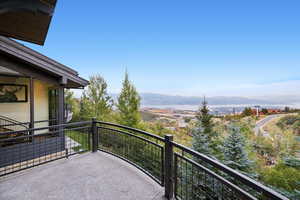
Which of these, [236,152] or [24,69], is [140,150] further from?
[24,69]

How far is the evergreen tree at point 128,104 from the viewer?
31.3ft

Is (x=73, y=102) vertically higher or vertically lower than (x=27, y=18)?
lower

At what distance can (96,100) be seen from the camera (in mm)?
12000

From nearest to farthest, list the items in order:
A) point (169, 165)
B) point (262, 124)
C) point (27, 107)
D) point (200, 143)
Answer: point (169, 165) < point (200, 143) < point (27, 107) < point (262, 124)

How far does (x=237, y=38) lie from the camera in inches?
393

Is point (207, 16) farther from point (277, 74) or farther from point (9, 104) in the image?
point (9, 104)

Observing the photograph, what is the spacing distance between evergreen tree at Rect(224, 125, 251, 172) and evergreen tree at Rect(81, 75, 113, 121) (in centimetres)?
888

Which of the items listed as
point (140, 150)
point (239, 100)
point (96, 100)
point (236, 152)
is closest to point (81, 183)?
point (140, 150)

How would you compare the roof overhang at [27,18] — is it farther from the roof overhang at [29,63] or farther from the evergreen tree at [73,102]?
the evergreen tree at [73,102]

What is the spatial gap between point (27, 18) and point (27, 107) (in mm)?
6245

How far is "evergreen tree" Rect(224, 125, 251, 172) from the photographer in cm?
468

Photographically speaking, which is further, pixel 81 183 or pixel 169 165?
pixel 81 183

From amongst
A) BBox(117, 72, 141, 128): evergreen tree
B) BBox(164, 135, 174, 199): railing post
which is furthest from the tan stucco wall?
BBox(164, 135, 174, 199): railing post

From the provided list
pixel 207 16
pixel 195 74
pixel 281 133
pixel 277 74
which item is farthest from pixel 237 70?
pixel 281 133
